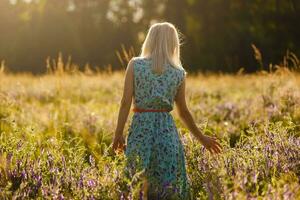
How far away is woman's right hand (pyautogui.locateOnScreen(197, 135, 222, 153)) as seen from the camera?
4.32 m

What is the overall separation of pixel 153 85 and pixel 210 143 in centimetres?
66

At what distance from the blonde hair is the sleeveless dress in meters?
0.06

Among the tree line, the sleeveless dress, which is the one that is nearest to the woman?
the sleeveless dress

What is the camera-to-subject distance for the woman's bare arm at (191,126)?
4.32m

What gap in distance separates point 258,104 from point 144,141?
4814 mm

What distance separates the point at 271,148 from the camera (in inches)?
175

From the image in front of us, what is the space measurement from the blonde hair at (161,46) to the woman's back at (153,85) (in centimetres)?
5

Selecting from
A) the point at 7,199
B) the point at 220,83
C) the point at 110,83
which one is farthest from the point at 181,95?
the point at 220,83

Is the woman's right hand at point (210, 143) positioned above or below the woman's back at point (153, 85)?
below

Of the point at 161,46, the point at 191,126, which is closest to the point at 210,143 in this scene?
the point at 191,126

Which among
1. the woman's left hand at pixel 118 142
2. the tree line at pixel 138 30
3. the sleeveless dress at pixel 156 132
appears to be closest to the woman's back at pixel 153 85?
the sleeveless dress at pixel 156 132

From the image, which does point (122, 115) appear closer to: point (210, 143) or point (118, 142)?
point (118, 142)

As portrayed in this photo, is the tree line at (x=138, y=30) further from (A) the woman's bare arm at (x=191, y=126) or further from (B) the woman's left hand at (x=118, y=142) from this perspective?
(B) the woman's left hand at (x=118, y=142)

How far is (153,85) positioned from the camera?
14.2 ft
